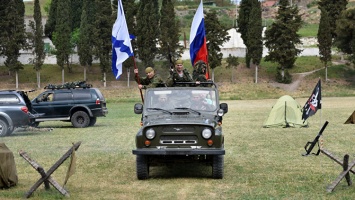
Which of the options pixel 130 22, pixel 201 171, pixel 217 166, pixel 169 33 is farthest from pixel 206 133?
pixel 130 22

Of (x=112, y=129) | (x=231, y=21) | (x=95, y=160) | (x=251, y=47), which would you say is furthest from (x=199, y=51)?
(x=231, y=21)

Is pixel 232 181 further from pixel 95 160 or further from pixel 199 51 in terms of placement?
pixel 199 51

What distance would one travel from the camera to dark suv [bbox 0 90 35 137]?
85.7 feet

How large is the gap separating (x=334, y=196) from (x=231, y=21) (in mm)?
103718

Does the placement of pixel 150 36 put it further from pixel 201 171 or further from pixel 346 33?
pixel 201 171

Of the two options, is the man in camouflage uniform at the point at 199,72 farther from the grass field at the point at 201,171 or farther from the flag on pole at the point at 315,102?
the flag on pole at the point at 315,102

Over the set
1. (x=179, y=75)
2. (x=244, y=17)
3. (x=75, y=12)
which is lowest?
(x=179, y=75)

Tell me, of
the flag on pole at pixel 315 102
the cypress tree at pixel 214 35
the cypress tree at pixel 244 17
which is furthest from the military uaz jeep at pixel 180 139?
the cypress tree at pixel 244 17

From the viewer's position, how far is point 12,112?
1042 inches

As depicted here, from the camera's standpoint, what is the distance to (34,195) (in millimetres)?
12172

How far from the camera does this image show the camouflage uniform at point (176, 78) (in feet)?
52.3

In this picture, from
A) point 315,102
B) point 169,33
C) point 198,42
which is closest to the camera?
point 315,102

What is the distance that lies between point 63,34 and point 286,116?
4430 centimetres

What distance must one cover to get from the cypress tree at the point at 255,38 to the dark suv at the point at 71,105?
3989cm
